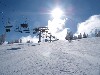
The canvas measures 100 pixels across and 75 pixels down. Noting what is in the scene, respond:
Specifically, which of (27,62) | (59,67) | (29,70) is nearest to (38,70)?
(29,70)

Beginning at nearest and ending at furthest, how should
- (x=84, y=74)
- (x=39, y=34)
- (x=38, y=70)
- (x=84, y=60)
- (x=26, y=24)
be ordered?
1. (x=84, y=74)
2. (x=38, y=70)
3. (x=84, y=60)
4. (x=26, y=24)
5. (x=39, y=34)

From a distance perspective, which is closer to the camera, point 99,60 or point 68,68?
point 68,68

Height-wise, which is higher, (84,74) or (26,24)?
(26,24)

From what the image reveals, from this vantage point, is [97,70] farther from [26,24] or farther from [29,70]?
[26,24]

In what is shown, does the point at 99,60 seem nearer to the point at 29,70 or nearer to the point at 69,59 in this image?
the point at 69,59

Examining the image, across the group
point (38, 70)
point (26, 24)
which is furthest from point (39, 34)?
point (38, 70)

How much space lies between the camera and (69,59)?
16.2m

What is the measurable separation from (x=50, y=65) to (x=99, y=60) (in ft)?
13.4

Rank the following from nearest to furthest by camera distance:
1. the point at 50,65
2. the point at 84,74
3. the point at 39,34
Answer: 1. the point at 84,74
2. the point at 50,65
3. the point at 39,34

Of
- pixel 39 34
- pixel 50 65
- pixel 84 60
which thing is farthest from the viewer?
pixel 39 34

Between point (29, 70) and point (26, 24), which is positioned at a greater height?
point (26, 24)

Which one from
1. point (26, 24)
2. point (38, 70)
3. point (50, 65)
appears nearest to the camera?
point (38, 70)

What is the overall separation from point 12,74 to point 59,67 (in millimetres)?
3425

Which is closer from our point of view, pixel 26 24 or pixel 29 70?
pixel 29 70
